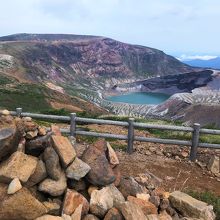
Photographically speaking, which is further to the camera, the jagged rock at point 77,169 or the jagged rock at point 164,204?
the jagged rock at point 164,204

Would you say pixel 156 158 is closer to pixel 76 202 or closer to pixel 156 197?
pixel 156 197

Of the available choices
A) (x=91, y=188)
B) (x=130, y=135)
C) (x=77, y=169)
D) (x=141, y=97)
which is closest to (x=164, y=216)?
(x=91, y=188)

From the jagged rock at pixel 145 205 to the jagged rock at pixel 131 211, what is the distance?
34 centimetres

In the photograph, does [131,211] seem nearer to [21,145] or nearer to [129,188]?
[129,188]

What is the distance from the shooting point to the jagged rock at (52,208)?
7.75 metres

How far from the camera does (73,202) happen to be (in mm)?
7906

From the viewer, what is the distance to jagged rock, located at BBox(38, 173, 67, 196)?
7953 mm

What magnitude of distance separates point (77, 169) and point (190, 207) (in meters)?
2.59

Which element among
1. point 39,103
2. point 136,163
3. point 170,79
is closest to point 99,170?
point 136,163

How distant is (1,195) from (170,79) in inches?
7384

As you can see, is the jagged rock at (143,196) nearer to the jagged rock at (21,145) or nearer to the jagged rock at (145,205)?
the jagged rock at (145,205)

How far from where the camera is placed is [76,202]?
312 inches

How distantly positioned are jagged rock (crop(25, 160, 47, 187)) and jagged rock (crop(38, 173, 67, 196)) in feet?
0.31

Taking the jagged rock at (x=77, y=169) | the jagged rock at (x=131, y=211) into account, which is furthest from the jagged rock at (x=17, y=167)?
the jagged rock at (x=131, y=211)
